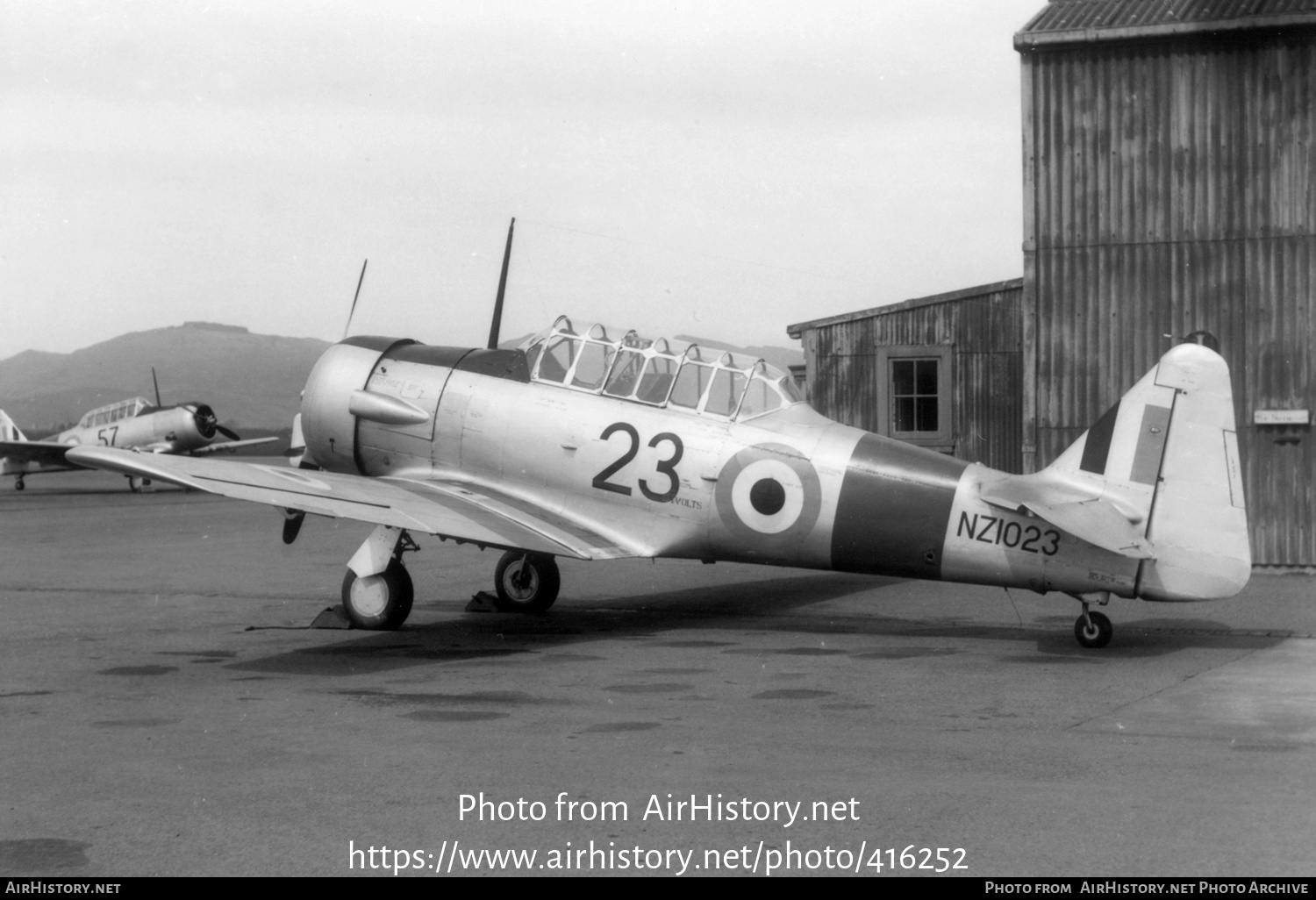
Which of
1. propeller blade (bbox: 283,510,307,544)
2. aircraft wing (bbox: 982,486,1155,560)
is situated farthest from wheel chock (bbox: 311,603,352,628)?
aircraft wing (bbox: 982,486,1155,560)

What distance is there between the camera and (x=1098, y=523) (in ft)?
31.0

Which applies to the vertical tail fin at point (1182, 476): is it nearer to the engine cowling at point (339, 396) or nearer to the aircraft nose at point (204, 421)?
the engine cowling at point (339, 396)

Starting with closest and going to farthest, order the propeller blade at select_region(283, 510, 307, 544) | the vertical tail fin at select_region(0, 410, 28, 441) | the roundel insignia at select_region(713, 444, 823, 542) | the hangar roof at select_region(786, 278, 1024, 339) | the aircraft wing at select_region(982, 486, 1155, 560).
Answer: the aircraft wing at select_region(982, 486, 1155, 560), the roundel insignia at select_region(713, 444, 823, 542), the propeller blade at select_region(283, 510, 307, 544), the hangar roof at select_region(786, 278, 1024, 339), the vertical tail fin at select_region(0, 410, 28, 441)

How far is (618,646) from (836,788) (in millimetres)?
4771

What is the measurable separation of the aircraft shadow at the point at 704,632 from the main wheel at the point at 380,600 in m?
0.14

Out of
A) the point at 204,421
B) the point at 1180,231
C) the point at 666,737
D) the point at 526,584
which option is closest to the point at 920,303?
the point at 1180,231

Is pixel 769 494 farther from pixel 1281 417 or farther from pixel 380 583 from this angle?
pixel 1281 417

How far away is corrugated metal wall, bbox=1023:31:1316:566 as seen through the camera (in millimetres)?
15242

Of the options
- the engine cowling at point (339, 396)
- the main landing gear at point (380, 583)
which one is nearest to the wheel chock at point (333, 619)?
the main landing gear at point (380, 583)

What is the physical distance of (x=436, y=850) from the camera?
204 inches

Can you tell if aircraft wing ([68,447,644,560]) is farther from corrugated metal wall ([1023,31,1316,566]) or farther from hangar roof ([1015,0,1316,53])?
hangar roof ([1015,0,1316,53])

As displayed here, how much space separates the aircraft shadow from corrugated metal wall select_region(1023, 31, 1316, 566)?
14.3 ft

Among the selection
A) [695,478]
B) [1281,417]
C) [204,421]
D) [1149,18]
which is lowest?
[695,478]

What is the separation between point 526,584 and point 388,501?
2370mm
